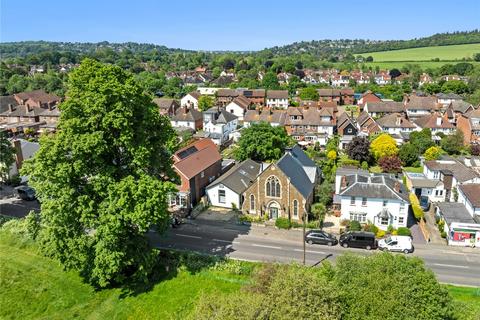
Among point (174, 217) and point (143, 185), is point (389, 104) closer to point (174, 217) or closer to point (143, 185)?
point (174, 217)

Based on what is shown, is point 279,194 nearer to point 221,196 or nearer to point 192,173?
point 221,196

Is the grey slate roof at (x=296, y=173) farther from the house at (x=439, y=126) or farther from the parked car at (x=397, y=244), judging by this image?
the house at (x=439, y=126)

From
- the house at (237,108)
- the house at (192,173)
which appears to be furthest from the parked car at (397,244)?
the house at (237,108)

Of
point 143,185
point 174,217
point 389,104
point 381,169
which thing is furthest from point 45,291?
point 389,104

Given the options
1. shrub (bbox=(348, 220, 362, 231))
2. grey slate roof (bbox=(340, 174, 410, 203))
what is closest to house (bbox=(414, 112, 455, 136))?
grey slate roof (bbox=(340, 174, 410, 203))

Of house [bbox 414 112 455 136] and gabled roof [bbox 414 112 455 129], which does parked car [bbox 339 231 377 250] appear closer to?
house [bbox 414 112 455 136]
